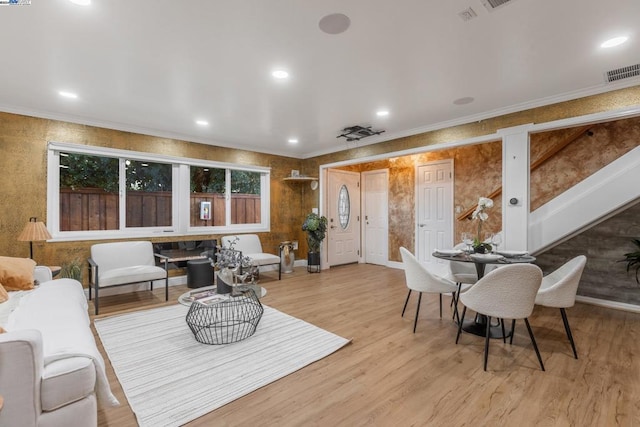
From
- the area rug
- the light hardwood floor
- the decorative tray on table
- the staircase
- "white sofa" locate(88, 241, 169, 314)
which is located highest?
the staircase

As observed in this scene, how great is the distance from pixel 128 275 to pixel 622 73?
5.73 metres

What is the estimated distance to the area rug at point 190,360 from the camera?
6.11ft

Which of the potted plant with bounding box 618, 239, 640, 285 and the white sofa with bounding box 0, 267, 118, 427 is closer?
the white sofa with bounding box 0, 267, 118, 427

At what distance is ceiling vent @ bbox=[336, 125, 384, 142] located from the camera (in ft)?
15.1

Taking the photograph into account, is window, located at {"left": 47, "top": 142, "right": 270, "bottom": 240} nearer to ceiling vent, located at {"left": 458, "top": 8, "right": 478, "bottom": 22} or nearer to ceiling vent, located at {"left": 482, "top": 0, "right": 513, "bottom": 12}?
ceiling vent, located at {"left": 458, "top": 8, "right": 478, "bottom": 22}

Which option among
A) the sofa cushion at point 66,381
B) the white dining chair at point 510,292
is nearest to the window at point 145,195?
the sofa cushion at point 66,381

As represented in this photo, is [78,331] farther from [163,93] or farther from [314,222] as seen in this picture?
[314,222]

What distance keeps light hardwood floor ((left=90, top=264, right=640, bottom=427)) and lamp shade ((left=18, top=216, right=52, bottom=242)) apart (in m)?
1.14

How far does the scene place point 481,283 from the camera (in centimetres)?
235

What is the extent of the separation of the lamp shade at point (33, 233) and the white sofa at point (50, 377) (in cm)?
214

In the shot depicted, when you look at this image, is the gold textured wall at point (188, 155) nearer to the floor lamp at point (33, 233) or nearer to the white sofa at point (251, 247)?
the floor lamp at point (33, 233)

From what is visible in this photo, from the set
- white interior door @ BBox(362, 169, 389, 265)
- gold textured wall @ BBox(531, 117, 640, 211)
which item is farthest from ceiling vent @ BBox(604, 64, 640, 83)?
white interior door @ BBox(362, 169, 389, 265)

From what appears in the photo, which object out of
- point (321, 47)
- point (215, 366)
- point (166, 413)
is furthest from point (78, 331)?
point (321, 47)

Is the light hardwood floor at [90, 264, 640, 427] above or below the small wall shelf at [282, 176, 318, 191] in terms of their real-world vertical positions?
below
